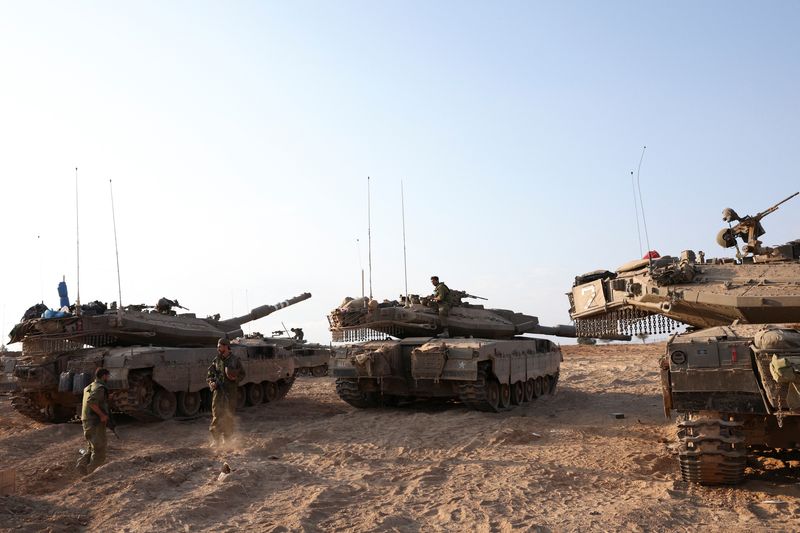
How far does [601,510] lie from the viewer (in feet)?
20.7

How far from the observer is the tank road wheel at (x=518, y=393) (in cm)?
1544

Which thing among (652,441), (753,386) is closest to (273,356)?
(652,441)

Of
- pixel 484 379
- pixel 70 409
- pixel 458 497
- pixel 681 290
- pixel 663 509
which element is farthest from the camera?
pixel 70 409

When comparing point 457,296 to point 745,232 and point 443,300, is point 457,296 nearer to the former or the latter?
point 443,300

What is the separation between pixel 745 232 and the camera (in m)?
10.8

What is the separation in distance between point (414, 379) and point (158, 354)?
5.07 meters

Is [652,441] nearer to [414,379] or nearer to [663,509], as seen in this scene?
[663,509]

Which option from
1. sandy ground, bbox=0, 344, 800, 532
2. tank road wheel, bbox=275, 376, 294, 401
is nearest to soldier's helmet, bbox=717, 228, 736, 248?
sandy ground, bbox=0, 344, 800, 532

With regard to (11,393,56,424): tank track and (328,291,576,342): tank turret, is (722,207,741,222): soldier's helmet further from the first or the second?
(11,393,56,424): tank track

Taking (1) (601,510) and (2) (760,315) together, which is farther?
(2) (760,315)

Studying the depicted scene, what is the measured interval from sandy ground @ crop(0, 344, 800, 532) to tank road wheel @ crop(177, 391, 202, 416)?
1288mm

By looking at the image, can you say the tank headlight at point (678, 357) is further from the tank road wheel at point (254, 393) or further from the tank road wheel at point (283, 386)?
the tank road wheel at point (283, 386)

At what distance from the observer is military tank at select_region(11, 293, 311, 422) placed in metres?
13.4

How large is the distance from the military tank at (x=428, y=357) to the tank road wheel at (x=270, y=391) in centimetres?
286
